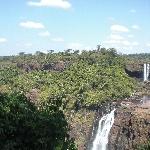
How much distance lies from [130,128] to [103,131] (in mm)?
5100

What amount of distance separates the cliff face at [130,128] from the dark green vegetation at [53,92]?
9.27 meters

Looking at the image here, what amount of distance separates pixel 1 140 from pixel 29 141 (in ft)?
10.0

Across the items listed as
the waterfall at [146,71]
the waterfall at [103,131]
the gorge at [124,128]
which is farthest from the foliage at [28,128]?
the waterfall at [146,71]

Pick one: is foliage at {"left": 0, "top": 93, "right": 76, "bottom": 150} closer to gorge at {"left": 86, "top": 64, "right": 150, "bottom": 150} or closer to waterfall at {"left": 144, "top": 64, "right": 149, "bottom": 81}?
gorge at {"left": 86, "top": 64, "right": 150, "bottom": 150}

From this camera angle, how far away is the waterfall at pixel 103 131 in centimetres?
6292

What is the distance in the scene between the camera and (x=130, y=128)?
202 feet

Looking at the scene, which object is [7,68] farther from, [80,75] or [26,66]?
[80,75]

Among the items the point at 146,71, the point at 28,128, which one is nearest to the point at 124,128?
the point at 28,128

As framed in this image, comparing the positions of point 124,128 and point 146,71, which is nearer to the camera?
point 124,128

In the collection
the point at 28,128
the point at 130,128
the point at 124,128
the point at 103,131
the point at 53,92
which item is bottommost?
the point at 103,131

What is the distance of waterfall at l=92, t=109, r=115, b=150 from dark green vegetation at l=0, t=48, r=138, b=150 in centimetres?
652

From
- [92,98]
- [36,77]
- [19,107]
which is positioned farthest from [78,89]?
[19,107]

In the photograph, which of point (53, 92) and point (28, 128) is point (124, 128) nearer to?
point (53, 92)

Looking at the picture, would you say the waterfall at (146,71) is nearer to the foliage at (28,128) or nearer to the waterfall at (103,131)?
the waterfall at (103,131)
